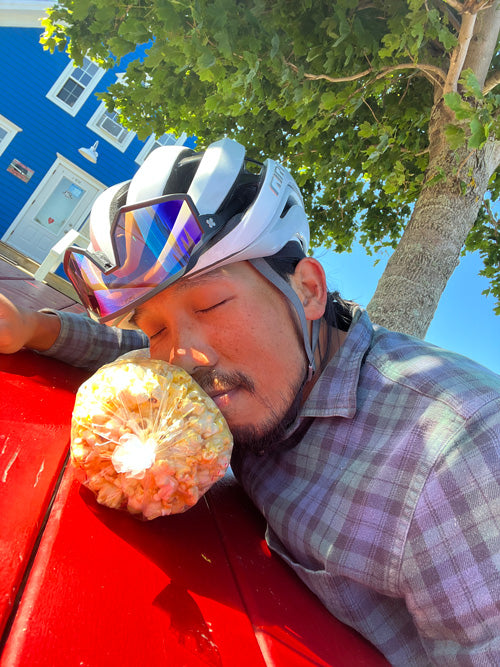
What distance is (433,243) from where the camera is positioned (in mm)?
3785

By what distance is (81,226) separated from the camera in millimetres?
14781

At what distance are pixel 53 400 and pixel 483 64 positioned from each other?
4370 millimetres

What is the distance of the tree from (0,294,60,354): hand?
7.71 feet

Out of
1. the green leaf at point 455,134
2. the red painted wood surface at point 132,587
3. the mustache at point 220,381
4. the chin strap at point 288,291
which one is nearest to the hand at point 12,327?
the red painted wood surface at point 132,587

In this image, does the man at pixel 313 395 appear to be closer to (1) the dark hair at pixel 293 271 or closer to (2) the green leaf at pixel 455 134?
(1) the dark hair at pixel 293 271

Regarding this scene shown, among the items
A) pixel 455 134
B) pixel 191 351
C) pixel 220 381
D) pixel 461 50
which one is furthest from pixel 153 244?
pixel 461 50

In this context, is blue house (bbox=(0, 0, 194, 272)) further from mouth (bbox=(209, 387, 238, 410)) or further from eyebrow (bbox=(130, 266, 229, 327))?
mouth (bbox=(209, 387, 238, 410))

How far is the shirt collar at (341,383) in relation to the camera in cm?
147

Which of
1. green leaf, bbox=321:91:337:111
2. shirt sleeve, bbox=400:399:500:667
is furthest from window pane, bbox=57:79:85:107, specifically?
shirt sleeve, bbox=400:399:500:667

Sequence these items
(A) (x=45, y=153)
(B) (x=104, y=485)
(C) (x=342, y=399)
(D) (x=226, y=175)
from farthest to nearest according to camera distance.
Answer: (A) (x=45, y=153) < (D) (x=226, y=175) < (C) (x=342, y=399) < (B) (x=104, y=485)

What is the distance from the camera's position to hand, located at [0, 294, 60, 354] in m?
1.84

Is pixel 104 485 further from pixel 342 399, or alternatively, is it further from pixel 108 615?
pixel 342 399

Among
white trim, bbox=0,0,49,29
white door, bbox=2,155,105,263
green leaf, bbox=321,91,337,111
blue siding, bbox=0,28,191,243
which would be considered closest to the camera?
green leaf, bbox=321,91,337,111

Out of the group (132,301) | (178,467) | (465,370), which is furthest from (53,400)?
(465,370)
